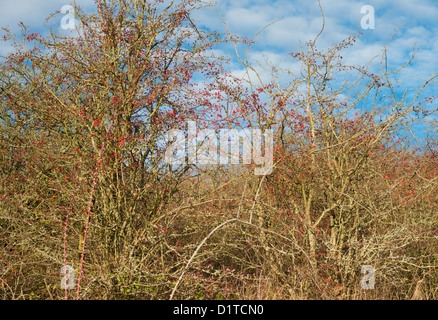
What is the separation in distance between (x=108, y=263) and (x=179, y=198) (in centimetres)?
134

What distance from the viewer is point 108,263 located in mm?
4516

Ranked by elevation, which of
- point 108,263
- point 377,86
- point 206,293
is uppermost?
point 377,86

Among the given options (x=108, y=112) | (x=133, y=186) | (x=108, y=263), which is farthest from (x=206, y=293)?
(x=108, y=112)

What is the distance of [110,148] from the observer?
4441 millimetres

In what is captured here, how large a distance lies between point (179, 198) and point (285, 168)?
155cm
